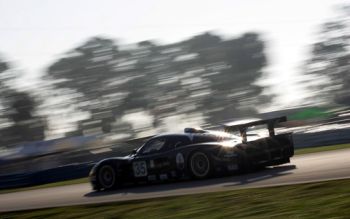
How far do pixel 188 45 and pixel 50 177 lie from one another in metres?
55.7

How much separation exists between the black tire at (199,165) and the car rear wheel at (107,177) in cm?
201

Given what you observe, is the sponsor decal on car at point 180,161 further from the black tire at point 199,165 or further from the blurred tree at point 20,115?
the blurred tree at point 20,115

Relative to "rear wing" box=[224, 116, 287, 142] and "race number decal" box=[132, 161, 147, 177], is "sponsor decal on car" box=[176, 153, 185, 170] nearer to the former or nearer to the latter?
"race number decal" box=[132, 161, 147, 177]

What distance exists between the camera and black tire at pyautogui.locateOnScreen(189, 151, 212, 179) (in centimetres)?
1178

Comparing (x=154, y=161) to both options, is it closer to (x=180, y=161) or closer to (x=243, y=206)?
(x=180, y=161)

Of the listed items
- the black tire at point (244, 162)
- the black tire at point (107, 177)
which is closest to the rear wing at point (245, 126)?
the black tire at point (244, 162)

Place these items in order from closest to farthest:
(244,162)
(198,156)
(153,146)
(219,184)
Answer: (219,184) → (244,162) → (198,156) → (153,146)

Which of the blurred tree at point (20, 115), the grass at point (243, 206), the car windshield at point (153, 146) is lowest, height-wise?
the grass at point (243, 206)

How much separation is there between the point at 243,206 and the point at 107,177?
608cm

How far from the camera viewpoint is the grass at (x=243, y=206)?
6750mm

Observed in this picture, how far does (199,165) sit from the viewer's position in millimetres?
11953

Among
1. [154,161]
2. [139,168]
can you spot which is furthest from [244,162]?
[139,168]

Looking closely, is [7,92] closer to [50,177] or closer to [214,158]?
[50,177]

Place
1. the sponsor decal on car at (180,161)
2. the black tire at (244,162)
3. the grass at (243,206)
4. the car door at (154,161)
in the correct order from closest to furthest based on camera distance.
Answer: the grass at (243,206), the black tire at (244,162), the sponsor decal on car at (180,161), the car door at (154,161)
